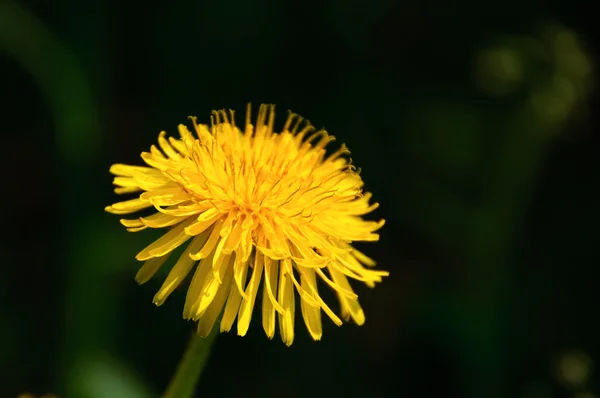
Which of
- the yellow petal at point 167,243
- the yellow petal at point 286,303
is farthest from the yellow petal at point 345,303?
the yellow petal at point 167,243

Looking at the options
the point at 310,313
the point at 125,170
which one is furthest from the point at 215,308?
the point at 125,170

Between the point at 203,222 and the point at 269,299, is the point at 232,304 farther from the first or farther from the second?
the point at 203,222

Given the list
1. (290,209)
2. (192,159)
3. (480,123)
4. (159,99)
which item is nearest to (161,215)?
(192,159)

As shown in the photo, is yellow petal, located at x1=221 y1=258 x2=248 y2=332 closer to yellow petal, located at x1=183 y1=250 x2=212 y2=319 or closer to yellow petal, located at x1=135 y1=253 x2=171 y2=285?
yellow petal, located at x1=183 y1=250 x2=212 y2=319

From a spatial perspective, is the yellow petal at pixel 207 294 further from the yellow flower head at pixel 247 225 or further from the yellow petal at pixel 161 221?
the yellow petal at pixel 161 221

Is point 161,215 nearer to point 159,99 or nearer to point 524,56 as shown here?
point 524,56
